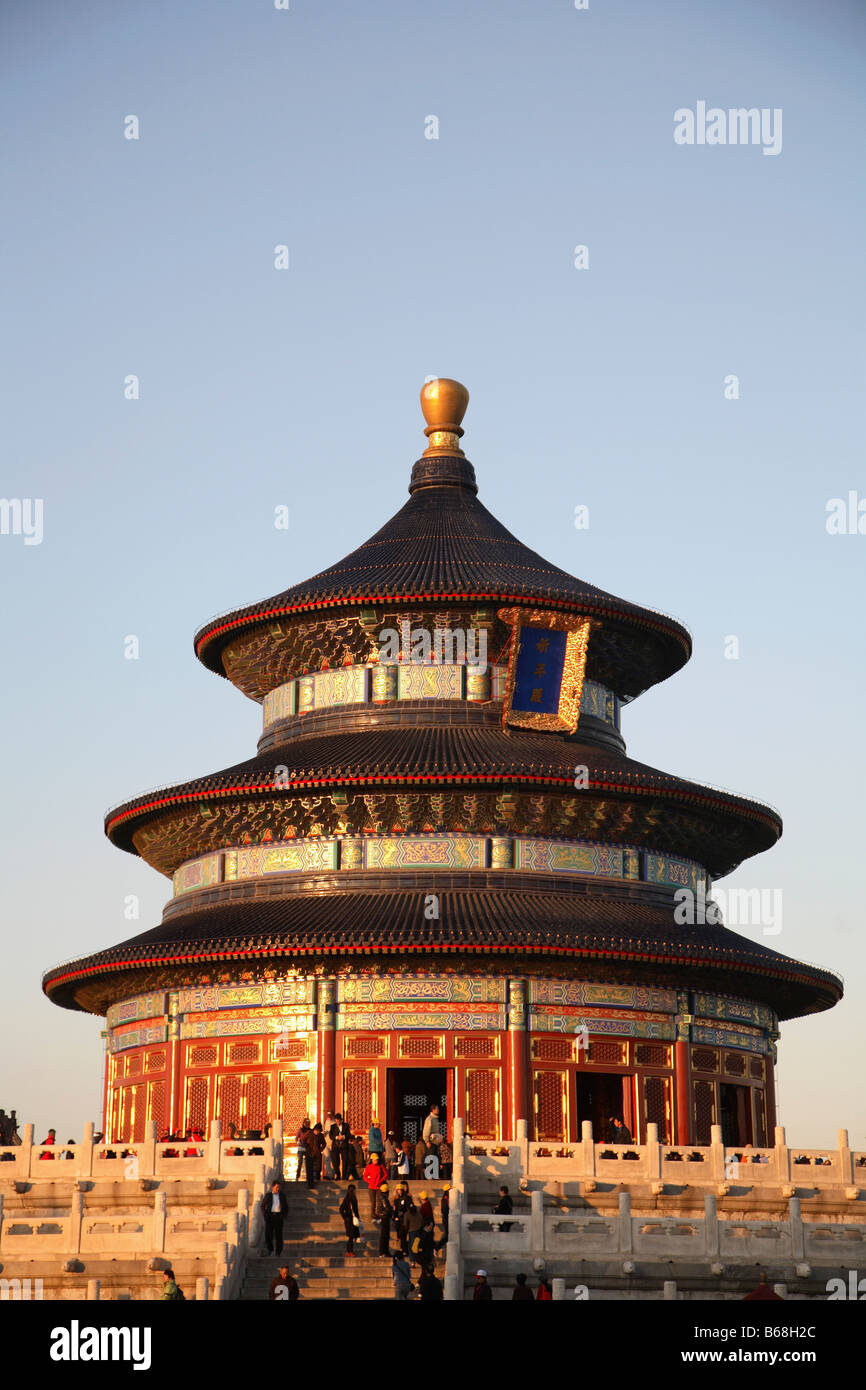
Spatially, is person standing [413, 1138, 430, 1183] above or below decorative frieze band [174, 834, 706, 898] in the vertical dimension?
below

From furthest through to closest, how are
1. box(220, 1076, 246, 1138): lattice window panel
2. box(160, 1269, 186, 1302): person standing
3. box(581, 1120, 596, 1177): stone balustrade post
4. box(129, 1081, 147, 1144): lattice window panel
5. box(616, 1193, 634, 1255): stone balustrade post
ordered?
1. box(129, 1081, 147, 1144): lattice window panel
2. box(220, 1076, 246, 1138): lattice window panel
3. box(581, 1120, 596, 1177): stone balustrade post
4. box(616, 1193, 634, 1255): stone balustrade post
5. box(160, 1269, 186, 1302): person standing

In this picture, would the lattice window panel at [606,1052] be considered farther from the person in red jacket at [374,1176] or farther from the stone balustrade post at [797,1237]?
the stone balustrade post at [797,1237]

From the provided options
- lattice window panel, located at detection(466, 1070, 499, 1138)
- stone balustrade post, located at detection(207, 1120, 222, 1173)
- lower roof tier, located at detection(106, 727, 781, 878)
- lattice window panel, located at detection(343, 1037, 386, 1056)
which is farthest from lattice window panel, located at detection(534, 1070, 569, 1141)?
stone balustrade post, located at detection(207, 1120, 222, 1173)

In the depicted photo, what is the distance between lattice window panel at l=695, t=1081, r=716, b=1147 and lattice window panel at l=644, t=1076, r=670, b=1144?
2.87 ft

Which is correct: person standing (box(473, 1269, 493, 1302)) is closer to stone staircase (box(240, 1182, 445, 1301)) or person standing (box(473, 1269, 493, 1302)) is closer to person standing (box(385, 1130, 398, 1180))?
stone staircase (box(240, 1182, 445, 1301))

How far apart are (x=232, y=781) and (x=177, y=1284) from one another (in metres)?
21.9

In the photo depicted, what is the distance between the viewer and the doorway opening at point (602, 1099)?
4553 cm

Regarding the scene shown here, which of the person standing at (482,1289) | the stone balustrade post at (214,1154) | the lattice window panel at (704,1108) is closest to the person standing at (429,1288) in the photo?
the person standing at (482,1289)

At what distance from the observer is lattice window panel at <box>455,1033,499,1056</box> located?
44.9m

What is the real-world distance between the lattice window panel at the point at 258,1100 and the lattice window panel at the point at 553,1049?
5866 millimetres

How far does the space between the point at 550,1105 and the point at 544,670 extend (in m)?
11.2

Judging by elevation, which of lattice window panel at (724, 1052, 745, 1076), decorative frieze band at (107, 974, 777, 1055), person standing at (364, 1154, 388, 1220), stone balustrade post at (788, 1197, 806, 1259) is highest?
decorative frieze band at (107, 974, 777, 1055)
